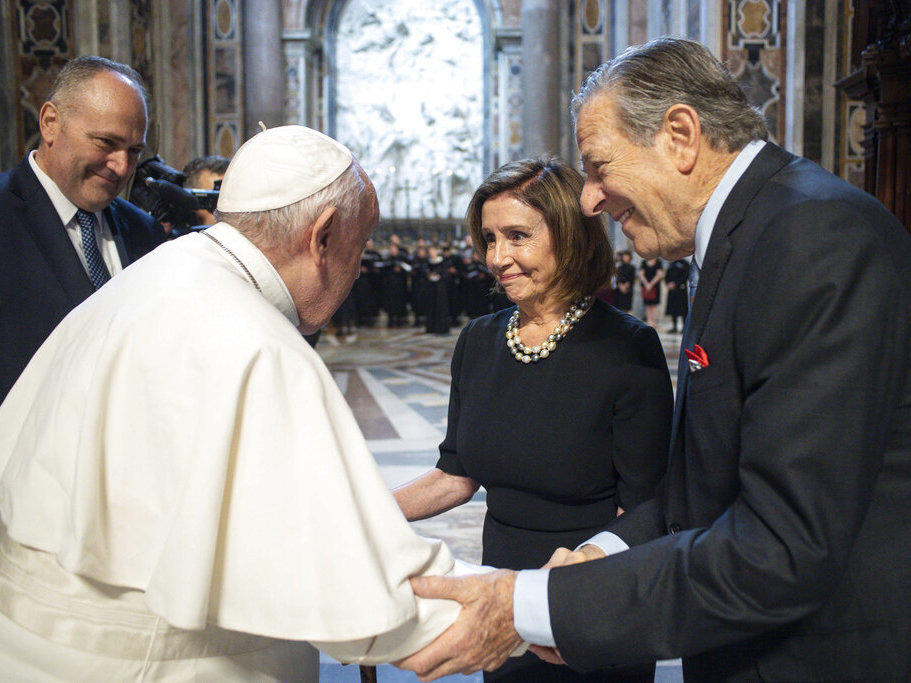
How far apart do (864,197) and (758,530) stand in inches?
22.5

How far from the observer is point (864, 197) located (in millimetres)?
1411

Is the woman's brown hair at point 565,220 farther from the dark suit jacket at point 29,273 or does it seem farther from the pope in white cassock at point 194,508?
the dark suit jacket at point 29,273

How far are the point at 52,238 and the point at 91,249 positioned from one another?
0.15 meters

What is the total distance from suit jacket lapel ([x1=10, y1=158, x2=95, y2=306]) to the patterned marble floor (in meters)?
1.73

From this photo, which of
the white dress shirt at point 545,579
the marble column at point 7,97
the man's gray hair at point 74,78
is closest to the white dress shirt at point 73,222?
the man's gray hair at point 74,78

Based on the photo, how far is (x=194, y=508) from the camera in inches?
55.6

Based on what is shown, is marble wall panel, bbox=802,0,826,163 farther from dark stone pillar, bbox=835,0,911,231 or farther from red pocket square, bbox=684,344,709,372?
red pocket square, bbox=684,344,709,372

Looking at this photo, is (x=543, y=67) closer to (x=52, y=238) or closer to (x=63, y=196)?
(x=63, y=196)

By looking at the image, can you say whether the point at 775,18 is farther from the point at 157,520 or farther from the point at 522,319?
the point at 157,520

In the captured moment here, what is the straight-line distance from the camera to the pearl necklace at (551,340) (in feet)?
7.49

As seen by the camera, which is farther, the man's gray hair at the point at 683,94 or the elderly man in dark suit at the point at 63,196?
the elderly man in dark suit at the point at 63,196

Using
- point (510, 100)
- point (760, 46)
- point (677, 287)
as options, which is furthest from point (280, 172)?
point (510, 100)

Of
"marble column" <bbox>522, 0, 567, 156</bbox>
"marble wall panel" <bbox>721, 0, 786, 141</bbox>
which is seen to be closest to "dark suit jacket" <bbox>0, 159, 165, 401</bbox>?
"marble wall panel" <bbox>721, 0, 786, 141</bbox>

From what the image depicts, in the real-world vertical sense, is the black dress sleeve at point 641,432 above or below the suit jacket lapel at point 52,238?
below
